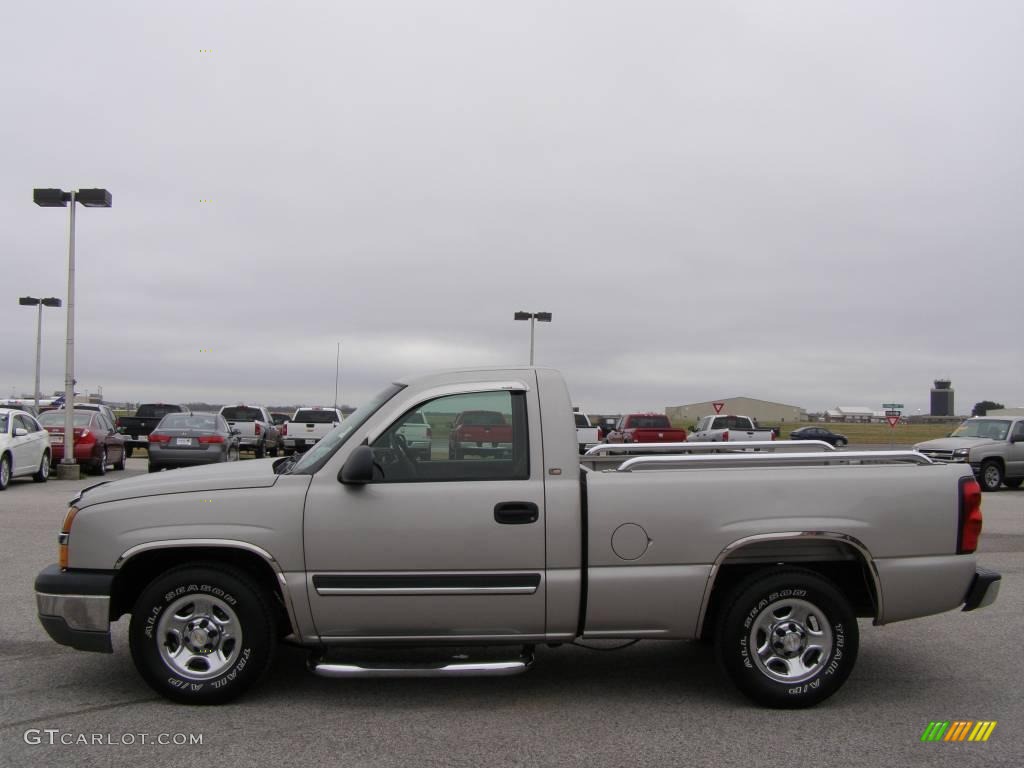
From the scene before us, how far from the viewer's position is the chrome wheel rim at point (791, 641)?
5.08 m

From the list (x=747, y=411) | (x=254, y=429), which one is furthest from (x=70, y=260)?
(x=747, y=411)

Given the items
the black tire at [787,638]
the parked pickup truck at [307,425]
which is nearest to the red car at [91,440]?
the parked pickup truck at [307,425]

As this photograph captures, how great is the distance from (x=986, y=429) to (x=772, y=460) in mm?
18892

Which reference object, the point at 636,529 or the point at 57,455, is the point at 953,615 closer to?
the point at 636,529

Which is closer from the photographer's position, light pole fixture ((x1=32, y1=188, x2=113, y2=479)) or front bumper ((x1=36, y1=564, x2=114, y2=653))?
front bumper ((x1=36, y1=564, x2=114, y2=653))

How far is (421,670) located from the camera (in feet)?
16.0

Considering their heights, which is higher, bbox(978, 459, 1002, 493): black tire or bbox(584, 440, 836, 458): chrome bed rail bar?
bbox(584, 440, 836, 458): chrome bed rail bar

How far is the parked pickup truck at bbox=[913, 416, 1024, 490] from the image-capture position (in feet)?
66.6

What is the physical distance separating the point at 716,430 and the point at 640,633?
102ft

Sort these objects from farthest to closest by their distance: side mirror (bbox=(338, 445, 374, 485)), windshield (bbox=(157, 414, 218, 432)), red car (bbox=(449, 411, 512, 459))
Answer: windshield (bbox=(157, 414, 218, 432)) → red car (bbox=(449, 411, 512, 459)) → side mirror (bbox=(338, 445, 374, 485))

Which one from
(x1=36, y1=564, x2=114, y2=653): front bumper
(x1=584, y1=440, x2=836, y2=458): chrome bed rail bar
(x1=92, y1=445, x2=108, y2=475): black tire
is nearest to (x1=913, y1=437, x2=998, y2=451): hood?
(x1=584, y1=440, x2=836, y2=458): chrome bed rail bar

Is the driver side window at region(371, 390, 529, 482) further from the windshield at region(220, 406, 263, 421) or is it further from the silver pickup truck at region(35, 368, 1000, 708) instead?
the windshield at region(220, 406, 263, 421)

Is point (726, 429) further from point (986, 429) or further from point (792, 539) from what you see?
point (792, 539)

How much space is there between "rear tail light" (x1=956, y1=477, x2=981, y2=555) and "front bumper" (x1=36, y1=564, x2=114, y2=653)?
4776mm
